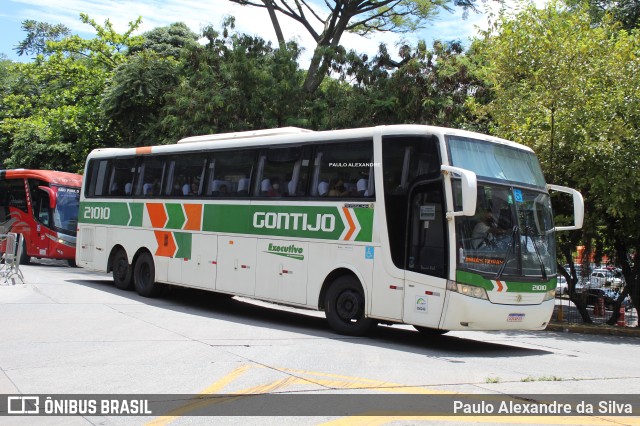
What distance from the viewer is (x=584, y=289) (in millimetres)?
20516

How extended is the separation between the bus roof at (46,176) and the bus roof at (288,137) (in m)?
9.02

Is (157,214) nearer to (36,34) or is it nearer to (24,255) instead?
(24,255)

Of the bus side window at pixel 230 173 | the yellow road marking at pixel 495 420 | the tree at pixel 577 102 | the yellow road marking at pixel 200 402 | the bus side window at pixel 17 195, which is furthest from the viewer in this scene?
the bus side window at pixel 17 195

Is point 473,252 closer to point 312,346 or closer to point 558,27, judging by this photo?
point 312,346

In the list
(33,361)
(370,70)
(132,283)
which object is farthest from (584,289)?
(33,361)

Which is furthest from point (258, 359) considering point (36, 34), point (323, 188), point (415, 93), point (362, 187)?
point (36, 34)

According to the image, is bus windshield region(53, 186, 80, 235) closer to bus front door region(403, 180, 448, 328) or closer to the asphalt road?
the asphalt road

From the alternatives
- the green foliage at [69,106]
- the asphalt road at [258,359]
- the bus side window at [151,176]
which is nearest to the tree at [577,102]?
the asphalt road at [258,359]

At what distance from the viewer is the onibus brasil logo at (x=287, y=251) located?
13623mm

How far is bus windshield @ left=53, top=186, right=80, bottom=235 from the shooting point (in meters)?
27.4

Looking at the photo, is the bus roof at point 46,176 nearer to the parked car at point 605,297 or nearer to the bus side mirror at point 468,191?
the parked car at point 605,297

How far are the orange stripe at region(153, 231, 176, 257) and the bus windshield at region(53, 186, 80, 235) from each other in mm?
11590

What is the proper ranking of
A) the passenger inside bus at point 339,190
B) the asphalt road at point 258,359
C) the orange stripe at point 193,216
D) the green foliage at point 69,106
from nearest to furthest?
the asphalt road at point 258,359
the passenger inside bus at point 339,190
the orange stripe at point 193,216
the green foliage at point 69,106

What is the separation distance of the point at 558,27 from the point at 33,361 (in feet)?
44.8
